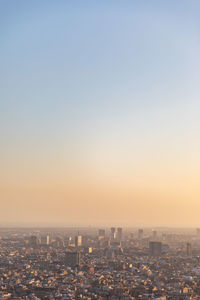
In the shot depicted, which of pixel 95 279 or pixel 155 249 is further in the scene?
pixel 155 249

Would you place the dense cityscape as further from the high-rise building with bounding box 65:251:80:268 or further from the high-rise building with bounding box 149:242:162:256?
the high-rise building with bounding box 149:242:162:256

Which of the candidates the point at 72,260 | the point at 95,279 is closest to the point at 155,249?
the point at 72,260

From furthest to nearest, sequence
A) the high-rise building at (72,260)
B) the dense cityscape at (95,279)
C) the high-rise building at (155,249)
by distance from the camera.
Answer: the high-rise building at (155,249), the high-rise building at (72,260), the dense cityscape at (95,279)

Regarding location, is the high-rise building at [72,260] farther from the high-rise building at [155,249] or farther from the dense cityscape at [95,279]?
the high-rise building at [155,249]

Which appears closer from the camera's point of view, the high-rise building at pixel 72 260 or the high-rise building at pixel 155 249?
the high-rise building at pixel 72 260

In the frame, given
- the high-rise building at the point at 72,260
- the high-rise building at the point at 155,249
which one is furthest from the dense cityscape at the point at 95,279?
the high-rise building at the point at 155,249

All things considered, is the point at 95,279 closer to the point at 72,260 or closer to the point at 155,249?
the point at 72,260

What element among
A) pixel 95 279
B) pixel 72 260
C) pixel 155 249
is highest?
pixel 155 249

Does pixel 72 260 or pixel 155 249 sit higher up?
pixel 155 249

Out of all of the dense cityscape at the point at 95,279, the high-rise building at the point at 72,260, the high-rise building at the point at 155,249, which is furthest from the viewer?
the high-rise building at the point at 155,249

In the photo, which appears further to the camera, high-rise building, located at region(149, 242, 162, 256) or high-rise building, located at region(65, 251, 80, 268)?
high-rise building, located at region(149, 242, 162, 256)

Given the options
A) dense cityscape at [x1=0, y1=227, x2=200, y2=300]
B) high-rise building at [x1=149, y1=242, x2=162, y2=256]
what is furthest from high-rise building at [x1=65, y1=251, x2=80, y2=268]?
high-rise building at [x1=149, y1=242, x2=162, y2=256]
